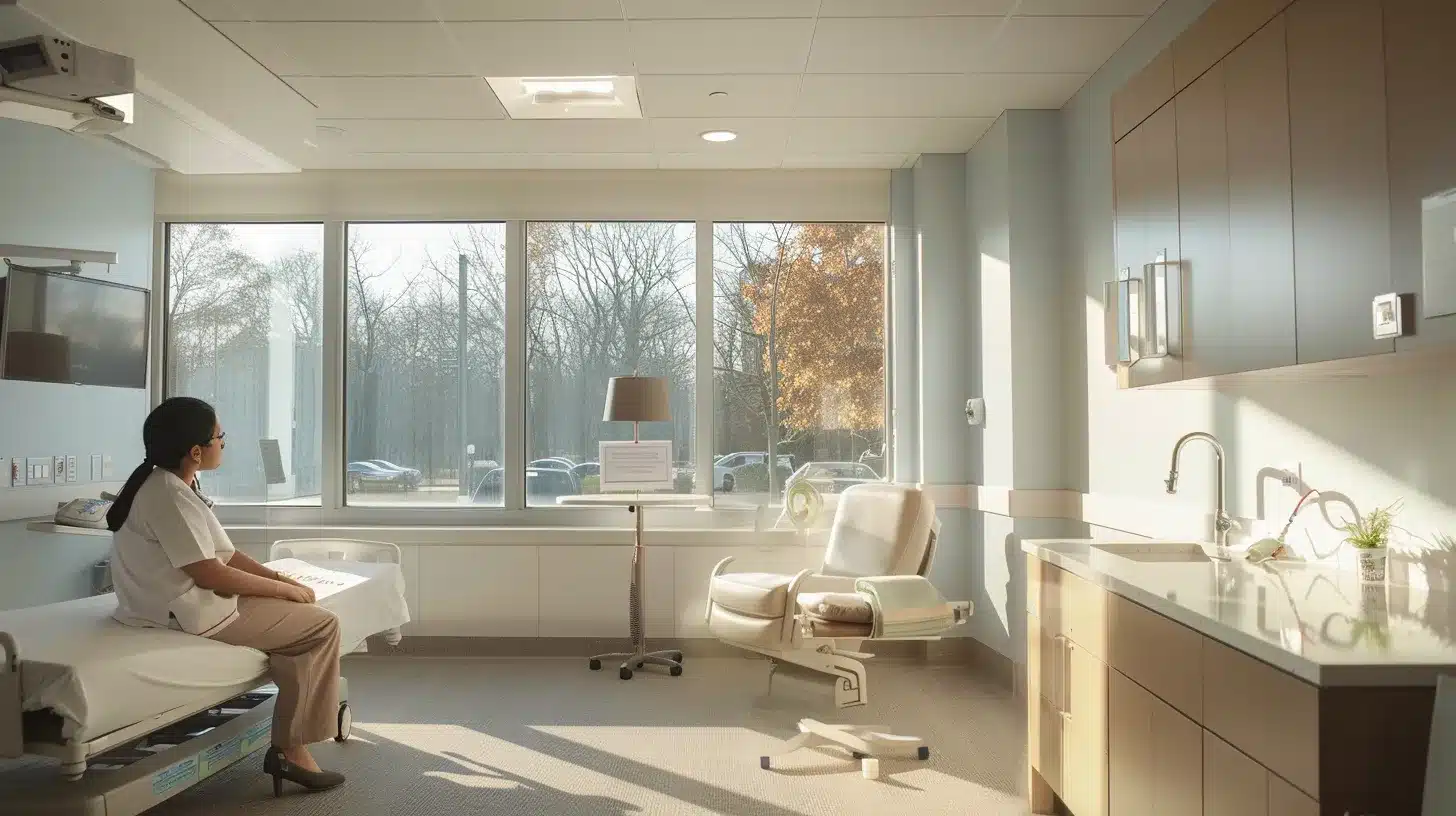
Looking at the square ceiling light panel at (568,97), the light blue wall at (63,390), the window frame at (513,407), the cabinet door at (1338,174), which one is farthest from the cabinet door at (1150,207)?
the light blue wall at (63,390)

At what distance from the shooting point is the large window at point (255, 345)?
448cm

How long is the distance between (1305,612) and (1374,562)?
445mm

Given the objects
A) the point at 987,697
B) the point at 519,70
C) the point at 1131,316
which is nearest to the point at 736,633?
the point at 987,697

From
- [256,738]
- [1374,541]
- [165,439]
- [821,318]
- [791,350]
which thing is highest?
[821,318]

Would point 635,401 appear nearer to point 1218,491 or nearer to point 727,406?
point 727,406

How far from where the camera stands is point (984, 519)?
17.9 feet

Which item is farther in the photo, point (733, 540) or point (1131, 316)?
point (733, 540)

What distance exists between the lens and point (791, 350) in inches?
244

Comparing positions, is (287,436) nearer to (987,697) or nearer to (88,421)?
(88,421)

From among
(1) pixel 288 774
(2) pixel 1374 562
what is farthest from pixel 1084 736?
(1) pixel 288 774

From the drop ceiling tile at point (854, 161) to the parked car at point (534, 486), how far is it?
7.34 feet

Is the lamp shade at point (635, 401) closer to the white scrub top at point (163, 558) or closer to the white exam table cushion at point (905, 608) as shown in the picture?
the white exam table cushion at point (905, 608)

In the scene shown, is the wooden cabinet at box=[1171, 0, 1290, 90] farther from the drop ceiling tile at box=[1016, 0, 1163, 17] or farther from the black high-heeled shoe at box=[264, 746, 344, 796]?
the black high-heeled shoe at box=[264, 746, 344, 796]

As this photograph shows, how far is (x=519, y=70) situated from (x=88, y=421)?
2145 millimetres
